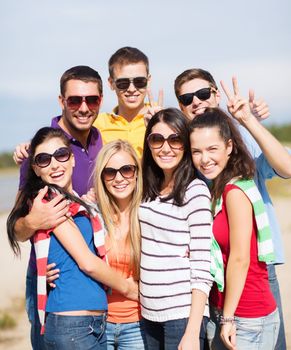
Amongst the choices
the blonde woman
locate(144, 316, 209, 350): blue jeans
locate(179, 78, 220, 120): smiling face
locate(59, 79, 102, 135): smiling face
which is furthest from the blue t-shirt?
locate(179, 78, 220, 120): smiling face

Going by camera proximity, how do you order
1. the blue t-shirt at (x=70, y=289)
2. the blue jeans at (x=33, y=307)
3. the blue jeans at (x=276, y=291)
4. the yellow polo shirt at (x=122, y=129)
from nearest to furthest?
the blue t-shirt at (x=70, y=289), the blue jeans at (x=276, y=291), the blue jeans at (x=33, y=307), the yellow polo shirt at (x=122, y=129)

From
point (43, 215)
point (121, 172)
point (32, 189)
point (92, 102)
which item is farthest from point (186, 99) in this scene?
point (43, 215)

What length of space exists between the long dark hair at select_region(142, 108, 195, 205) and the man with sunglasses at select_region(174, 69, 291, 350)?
38 cm

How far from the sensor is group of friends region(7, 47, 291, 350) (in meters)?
3.63

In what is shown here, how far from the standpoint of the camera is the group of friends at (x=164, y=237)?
3.63 m

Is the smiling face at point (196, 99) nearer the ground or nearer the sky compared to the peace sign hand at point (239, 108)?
nearer the sky

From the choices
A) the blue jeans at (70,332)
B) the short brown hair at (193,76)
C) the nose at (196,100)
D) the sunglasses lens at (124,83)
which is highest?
the sunglasses lens at (124,83)

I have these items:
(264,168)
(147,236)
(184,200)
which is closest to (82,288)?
(147,236)

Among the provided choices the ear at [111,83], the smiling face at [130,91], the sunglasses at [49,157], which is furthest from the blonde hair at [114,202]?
the ear at [111,83]

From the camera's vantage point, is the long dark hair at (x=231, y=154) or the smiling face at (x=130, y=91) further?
the smiling face at (x=130, y=91)

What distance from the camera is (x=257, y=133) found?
12.7 feet

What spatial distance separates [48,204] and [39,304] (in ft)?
2.07

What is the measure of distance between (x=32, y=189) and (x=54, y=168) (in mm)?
204

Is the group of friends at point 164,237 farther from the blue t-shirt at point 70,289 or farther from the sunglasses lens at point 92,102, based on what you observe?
the sunglasses lens at point 92,102
